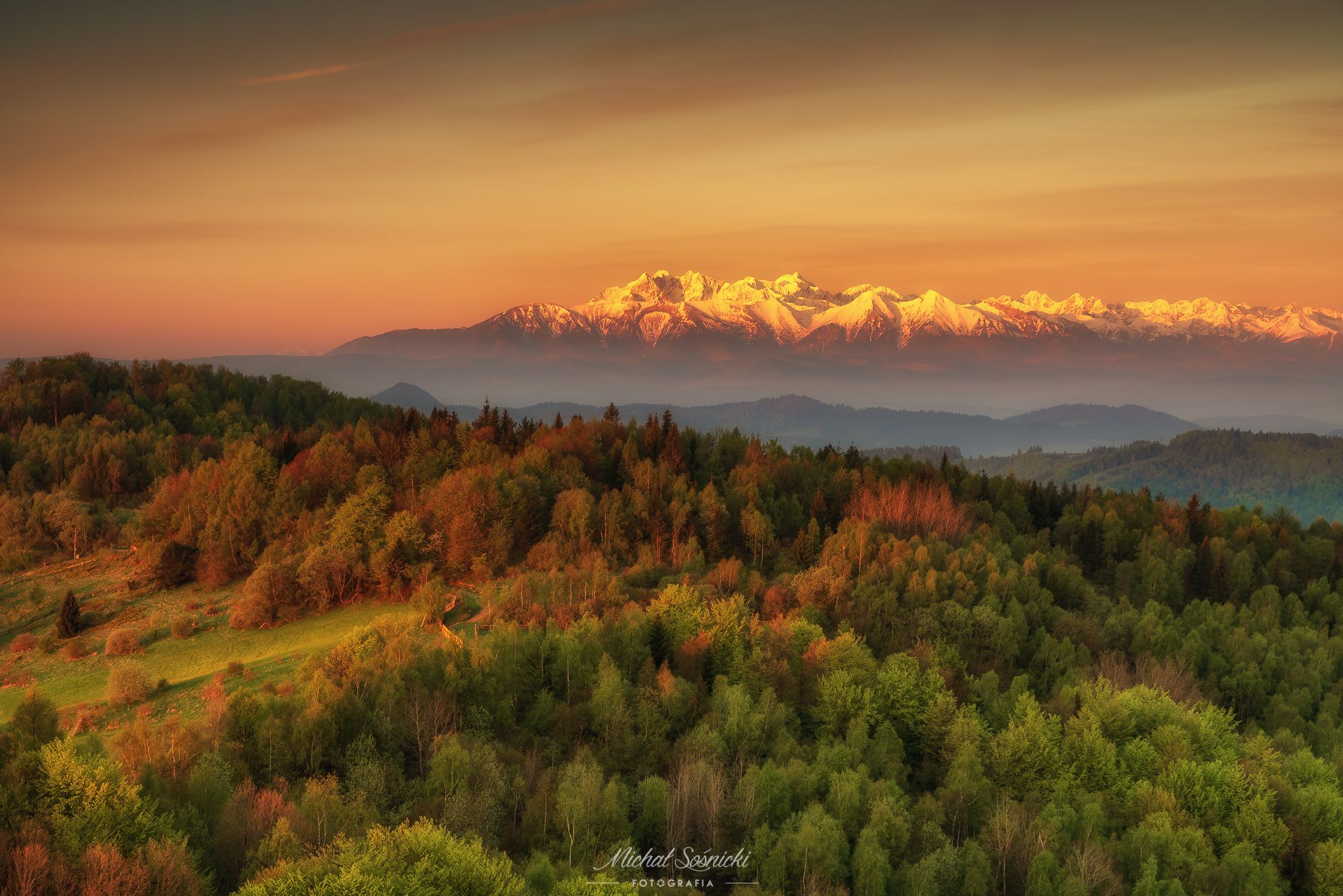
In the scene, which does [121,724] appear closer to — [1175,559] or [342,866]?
[342,866]

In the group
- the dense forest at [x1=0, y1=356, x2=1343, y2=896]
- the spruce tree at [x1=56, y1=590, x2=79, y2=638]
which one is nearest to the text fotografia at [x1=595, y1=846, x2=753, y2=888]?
the dense forest at [x1=0, y1=356, x2=1343, y2=896]

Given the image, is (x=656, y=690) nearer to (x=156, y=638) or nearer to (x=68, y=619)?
(x=156, y=638)

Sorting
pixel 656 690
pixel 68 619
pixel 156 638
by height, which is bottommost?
pixel 156 638

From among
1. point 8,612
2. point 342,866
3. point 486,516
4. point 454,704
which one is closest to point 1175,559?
point 486,516

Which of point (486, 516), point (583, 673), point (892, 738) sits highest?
point (486, 516)

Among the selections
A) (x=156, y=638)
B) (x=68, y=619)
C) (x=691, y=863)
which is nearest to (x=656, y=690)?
(x=691, y=863)

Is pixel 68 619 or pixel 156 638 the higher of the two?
pixel 68 619

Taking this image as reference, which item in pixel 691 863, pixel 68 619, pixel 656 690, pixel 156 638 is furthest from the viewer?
pixel 68 619

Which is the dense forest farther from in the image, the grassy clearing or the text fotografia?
the grassy clearing

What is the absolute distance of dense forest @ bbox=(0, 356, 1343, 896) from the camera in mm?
47375

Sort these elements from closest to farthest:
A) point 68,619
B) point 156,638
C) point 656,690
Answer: point 656,690
point 156,638
point 68,619

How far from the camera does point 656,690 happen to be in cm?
7219

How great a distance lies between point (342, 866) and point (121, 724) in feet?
132

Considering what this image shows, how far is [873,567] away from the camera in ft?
347
